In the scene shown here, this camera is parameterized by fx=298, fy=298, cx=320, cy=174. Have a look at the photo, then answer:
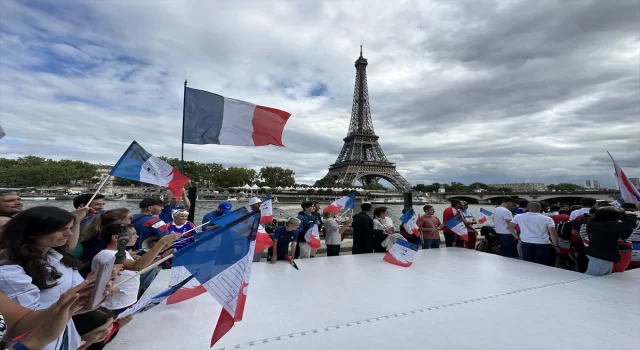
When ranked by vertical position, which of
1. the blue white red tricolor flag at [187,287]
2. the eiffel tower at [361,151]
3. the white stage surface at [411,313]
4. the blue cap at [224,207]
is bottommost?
the white stage surface at [411,313]

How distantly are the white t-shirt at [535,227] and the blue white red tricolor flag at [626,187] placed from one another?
379cm

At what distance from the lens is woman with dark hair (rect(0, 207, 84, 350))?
4.58 ft

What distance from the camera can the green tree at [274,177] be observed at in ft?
250

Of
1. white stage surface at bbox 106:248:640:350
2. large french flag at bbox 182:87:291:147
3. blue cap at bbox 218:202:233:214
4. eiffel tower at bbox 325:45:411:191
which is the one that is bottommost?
white stage surface at bbox 106:248:640:350

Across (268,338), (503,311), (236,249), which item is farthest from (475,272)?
(236,249)

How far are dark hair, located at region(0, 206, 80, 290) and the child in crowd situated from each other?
10.7ft

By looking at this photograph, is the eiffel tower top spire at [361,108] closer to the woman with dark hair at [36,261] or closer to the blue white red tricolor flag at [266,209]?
the blue white red tricolor flag at [266,209]

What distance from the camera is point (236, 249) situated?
205 cm

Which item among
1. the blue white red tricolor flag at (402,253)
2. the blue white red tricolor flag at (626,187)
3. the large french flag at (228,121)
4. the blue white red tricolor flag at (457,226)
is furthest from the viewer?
the blue white red tricolor flag at (626,187)

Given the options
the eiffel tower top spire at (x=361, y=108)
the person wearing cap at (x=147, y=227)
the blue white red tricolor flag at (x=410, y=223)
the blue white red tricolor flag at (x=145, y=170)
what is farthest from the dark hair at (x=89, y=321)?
the eiffel tower top spire at (x=361, y=108)

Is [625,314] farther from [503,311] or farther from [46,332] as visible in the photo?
[46,332]

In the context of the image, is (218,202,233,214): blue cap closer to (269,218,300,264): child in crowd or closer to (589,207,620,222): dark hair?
(269,218,300,264): child in crowd

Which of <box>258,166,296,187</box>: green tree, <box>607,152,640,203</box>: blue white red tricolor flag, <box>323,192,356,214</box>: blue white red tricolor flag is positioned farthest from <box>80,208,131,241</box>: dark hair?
<box>258,166,296,187</box>: green tree

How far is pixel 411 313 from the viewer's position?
8.96 ft
